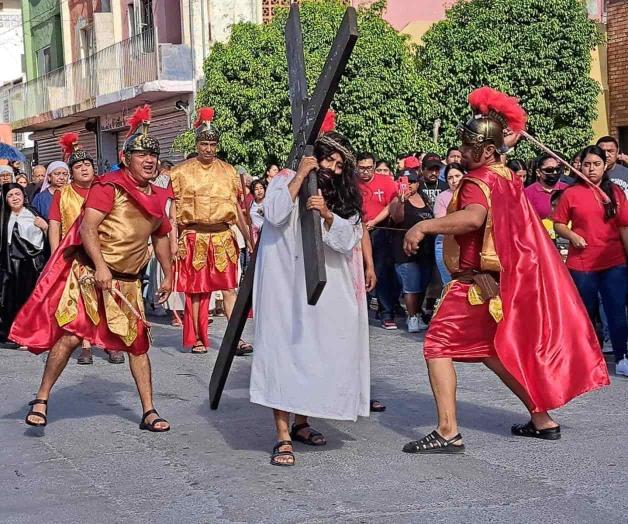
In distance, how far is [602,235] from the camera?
9367mm

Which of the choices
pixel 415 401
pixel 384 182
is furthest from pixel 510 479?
pixel 384 182

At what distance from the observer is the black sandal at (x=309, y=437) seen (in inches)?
269

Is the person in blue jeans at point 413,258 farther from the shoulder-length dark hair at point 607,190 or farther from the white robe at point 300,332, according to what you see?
the white robe at point 300,332

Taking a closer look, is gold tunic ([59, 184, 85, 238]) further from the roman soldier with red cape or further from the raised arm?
the raised arm

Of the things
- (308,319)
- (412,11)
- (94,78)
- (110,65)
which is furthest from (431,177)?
(94,78)

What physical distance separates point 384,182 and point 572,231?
12.4 ft

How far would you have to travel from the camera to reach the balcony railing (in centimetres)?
2623

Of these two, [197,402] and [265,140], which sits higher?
[265,140]

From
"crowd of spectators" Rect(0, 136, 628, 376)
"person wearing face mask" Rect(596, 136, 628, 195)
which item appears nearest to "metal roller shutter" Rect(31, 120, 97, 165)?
"crowd of spectators" Rect(0, 136, 628, 376)

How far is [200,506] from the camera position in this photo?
18.6ft

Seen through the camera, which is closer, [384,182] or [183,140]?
[384,182]

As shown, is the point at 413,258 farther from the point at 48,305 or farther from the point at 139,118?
the point at 48,305

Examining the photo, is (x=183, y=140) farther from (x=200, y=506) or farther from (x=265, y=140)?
(x=200, y=506)

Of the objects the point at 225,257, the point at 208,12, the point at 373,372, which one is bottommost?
the point at 373,372
